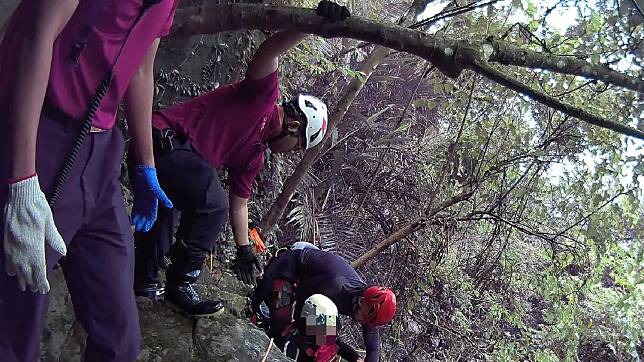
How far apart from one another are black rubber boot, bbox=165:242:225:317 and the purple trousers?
2.88ft

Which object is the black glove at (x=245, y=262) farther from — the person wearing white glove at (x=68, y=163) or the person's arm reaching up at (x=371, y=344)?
the person's arm reaching up at (x=371, y=344)

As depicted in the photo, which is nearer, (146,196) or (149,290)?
(146,196)

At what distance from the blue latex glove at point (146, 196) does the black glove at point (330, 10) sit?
112 cm

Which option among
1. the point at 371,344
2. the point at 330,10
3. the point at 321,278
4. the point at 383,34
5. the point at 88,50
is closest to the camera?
the point at 88,50

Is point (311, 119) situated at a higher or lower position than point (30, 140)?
higher

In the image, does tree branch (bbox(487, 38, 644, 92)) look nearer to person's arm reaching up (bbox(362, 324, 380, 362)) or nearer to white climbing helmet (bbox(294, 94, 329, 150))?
white climbing helmet (bbox(294, 94, 329, 150))

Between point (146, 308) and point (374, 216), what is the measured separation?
4.70m

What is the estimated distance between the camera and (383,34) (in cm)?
308

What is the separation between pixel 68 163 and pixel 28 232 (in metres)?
0.24

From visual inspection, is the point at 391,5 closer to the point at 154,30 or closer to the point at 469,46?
the point at 469,46

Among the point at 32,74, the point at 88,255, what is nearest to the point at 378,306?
the point at 88,255

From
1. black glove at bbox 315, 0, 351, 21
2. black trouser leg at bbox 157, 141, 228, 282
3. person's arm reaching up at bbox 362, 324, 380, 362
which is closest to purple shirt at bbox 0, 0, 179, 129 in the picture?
black trouser leg at bbox 157, 141, 228, 282

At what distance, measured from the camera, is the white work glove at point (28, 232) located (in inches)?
64.7

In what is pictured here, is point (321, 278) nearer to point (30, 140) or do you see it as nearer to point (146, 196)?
point (146, 196)
